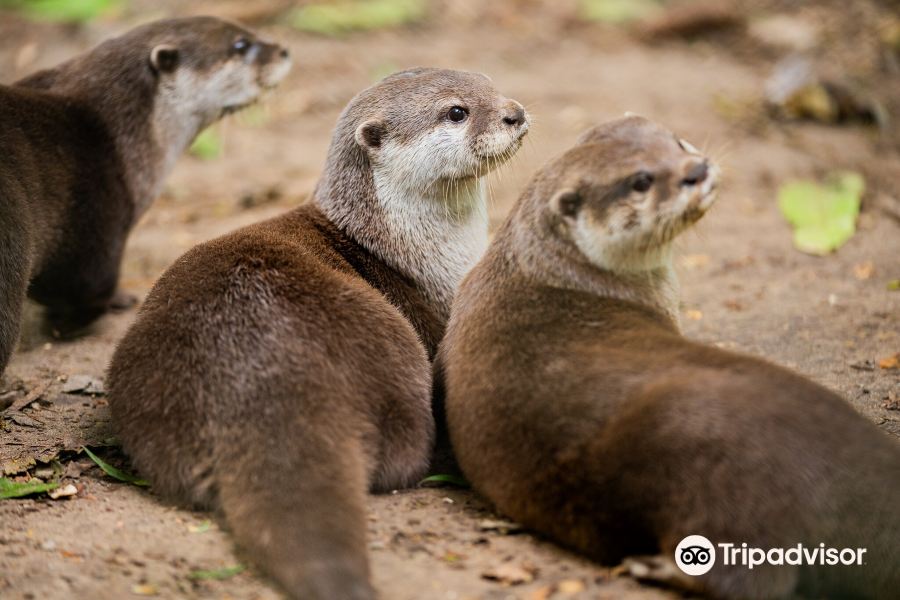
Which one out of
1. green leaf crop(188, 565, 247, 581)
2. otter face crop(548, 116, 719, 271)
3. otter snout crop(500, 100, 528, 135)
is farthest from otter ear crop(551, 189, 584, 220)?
green leaf crop(188, 565, 247, 581)

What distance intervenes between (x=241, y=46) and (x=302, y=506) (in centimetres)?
354

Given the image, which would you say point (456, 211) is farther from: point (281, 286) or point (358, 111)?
point (281, 286)

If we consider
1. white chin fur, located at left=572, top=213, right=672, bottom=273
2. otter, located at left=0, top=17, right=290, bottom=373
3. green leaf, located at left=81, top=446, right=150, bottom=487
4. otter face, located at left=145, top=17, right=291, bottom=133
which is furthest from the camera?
otter face, located at left=145, top=17, right=291, bottom=133

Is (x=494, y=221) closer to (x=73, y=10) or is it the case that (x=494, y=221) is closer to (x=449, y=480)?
(x=449, y=480)

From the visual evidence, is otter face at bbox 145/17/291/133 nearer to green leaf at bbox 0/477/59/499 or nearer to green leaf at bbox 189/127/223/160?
green leaf at bbox 189/127/223/160

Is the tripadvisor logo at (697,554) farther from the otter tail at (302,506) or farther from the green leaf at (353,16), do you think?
the green leaf at (353,16)

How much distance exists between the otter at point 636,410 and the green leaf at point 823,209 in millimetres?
2670

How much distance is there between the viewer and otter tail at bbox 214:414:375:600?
2734mm

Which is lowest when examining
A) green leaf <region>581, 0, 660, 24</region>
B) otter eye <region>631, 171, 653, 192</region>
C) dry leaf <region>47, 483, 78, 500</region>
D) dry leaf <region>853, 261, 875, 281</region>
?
dry leaf <region>47, 483, 78, 500</region>

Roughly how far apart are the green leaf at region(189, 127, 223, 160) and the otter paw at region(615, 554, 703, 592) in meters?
5.81

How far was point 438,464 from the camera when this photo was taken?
12.6 feet

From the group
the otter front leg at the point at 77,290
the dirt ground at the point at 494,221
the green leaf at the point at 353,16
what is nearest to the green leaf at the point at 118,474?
the dirt ground at the point at 494,221

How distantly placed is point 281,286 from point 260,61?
8.45 ft

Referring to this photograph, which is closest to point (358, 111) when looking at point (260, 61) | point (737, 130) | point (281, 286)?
point (281, 286)
